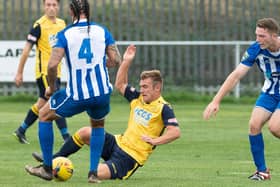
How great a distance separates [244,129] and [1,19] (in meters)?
10.2

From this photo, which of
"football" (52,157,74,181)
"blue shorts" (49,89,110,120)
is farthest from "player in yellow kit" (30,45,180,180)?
"blue shorts" (49,89,110,120)

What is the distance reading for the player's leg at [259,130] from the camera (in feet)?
37.6

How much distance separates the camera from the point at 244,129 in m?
18.5

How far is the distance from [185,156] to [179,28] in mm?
13378

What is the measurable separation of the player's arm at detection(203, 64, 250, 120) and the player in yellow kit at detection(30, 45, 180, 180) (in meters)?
0.59

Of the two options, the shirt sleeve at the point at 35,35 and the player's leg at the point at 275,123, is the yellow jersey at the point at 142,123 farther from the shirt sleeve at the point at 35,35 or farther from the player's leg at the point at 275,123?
the shirt sleeve at the point at 35,35

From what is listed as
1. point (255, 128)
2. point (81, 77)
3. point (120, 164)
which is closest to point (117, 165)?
point (120, 164)

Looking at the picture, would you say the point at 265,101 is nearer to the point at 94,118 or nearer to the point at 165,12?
the point at 94,118

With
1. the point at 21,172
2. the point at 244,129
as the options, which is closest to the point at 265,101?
the point at 21,172

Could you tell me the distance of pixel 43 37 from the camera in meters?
15.4

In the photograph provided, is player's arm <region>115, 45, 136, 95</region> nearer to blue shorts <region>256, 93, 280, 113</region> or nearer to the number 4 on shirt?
the number 4 on shirt

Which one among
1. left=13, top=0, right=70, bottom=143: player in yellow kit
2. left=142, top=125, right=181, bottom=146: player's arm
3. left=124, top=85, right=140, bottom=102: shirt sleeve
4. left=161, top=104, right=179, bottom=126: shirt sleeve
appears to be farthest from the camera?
left=13, top=0, right=70, bottom=143: player in yellow kit

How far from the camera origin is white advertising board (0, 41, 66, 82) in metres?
24.9

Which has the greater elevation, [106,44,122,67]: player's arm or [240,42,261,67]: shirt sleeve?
[106,44,122,67]: player's arm
